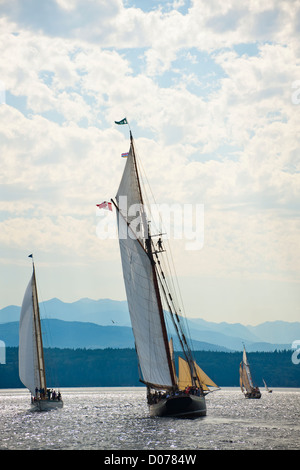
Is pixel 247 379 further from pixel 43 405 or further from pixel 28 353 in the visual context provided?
pixel 28 353

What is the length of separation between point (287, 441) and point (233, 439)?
4.91m

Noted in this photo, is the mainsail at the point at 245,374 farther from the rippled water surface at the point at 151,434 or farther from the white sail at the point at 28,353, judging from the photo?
the rippled water surface at the point at 151,434

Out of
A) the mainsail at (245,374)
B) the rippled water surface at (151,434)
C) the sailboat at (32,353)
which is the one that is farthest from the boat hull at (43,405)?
the mainsail at (245,374)

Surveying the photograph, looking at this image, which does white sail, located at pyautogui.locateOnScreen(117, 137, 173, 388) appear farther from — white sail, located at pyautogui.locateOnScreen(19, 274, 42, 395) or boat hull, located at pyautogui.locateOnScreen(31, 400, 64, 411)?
boat hull, located at pyautogui.locateOnScreen(31, 400, 64, 411)

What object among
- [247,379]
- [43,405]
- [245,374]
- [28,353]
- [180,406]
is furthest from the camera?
[247,379]

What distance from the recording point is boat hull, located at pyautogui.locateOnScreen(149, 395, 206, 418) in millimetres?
72375

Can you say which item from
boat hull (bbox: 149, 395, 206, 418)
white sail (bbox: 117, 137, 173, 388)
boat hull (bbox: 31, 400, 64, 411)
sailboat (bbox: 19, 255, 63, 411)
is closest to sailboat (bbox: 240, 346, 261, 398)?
boat hull (bbox: 31, 400, 64, 411)

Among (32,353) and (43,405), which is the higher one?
(32,353)

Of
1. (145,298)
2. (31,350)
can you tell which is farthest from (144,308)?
(31,350)

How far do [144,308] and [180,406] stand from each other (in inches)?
461

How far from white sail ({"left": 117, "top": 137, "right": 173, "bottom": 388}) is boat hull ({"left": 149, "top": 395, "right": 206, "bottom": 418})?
1959 mm

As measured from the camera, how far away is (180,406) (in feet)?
239

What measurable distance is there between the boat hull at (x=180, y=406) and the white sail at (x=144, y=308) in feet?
6.43
